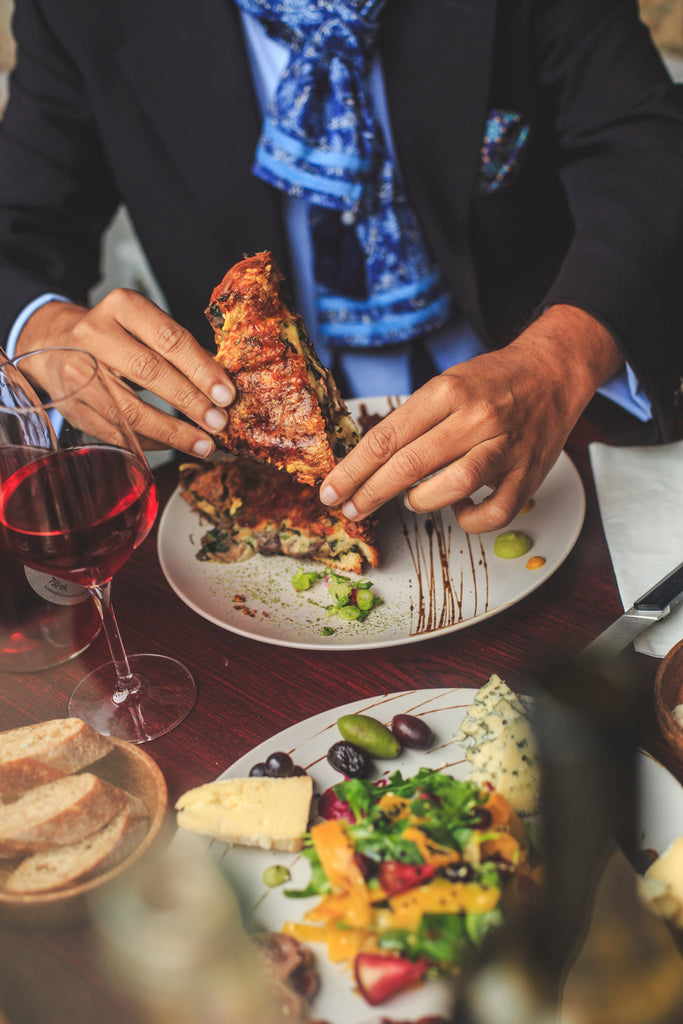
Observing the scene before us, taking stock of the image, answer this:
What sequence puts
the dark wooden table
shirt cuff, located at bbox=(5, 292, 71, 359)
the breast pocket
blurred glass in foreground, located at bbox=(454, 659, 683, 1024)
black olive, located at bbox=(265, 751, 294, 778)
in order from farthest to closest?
the breast pocket < shirt cuff, located at bbox=(5, 292, 71, 359) < the dark wooden table < black olive, located at bbox=(265, 751, 294, 778) < blurred glass in foreground, located at bbox=(454, 659, 683, 1024)

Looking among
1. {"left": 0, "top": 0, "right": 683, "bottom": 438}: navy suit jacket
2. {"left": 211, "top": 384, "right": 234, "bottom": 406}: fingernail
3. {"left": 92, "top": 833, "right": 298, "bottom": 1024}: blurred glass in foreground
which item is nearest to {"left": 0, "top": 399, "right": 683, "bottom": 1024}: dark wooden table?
{"left": 92, "top": 833, "right": 298, "bottom": 1024}: blurred glass in foreground

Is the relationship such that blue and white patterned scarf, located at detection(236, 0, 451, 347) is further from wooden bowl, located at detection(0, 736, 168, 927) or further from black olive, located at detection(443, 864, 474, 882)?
black olive, located at detection(443, 864, 474, 882)

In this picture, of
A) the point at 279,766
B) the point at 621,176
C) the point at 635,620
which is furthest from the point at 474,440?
the point at 621,176

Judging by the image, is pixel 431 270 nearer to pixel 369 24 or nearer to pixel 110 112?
pixel 369 24

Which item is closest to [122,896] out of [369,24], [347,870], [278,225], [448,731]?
[347,870]

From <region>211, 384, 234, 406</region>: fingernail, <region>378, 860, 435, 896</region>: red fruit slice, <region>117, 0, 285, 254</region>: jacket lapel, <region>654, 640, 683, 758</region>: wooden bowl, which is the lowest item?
<region>654, 640, 683, 758</region>: wooden bowl

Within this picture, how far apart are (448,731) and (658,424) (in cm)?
81

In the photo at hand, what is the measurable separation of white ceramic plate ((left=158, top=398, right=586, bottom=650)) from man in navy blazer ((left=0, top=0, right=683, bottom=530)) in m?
0.10

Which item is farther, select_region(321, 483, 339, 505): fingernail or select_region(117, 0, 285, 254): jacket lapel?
select_region(117, 0, 285, 254): jacket lapel

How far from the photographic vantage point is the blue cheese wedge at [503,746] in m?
0.72

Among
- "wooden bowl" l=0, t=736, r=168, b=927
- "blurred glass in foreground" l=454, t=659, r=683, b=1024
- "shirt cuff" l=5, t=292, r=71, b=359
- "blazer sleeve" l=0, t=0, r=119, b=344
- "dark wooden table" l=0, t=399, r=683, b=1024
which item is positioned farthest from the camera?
"blazer sleeve" l=0, t=0, r=119, b=344

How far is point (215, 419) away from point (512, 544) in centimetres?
49

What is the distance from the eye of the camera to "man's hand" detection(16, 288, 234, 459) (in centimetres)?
106

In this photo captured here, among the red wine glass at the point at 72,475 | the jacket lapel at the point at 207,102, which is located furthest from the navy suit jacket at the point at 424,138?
the red wine glass at the point at 72,475
